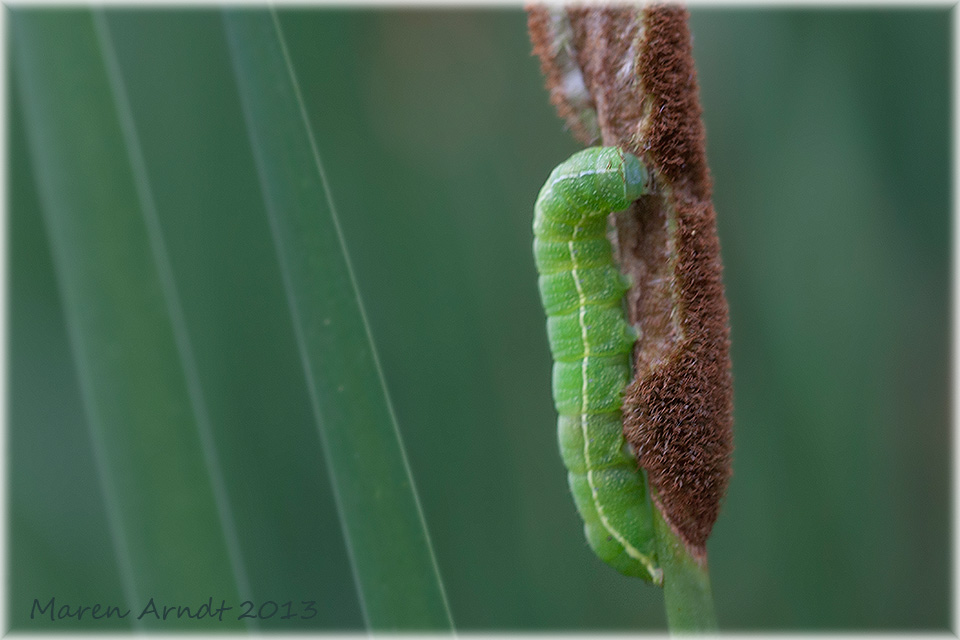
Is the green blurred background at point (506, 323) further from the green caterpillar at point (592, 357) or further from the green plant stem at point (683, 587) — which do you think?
the green plant stem at point (683, 587)

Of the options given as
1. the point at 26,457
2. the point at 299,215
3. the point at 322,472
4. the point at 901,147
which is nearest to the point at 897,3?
the point at 901,147

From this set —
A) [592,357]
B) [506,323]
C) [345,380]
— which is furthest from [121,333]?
[506,323]

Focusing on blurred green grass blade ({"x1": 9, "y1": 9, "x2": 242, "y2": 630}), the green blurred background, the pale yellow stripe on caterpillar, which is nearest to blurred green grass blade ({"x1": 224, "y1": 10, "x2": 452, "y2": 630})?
blurred green grass blade ({"x1": 9, "y1": 9, "x2": 242, "y2": 630})

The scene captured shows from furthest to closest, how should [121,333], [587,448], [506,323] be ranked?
[506,323], [587,448], [121,333]

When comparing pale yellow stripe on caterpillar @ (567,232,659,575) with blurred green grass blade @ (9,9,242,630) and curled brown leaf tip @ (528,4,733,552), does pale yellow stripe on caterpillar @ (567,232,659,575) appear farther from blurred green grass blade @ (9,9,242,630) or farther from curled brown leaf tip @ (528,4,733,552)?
blurred green grass blade @ (9,9,242,630)

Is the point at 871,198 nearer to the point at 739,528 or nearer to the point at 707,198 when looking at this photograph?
the point at 739,528

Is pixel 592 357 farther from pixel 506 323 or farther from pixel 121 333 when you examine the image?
pixel 506 323
